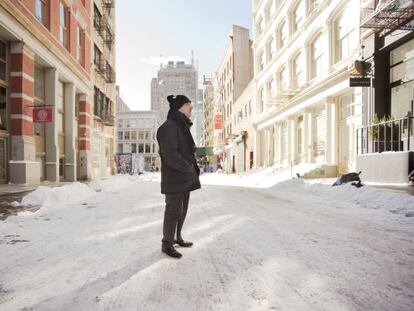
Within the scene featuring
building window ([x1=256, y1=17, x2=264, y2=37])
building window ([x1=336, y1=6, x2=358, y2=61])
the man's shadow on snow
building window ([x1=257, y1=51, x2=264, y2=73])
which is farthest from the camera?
building window ([x1=256, y1=17, x2=264, y2=37])

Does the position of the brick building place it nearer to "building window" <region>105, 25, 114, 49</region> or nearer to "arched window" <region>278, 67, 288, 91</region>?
"building window" <region>105, 25, 114, 49</region>

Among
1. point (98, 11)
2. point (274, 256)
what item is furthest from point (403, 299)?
point (98, 11)

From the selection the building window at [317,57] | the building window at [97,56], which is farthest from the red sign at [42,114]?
the building window at [317,57]

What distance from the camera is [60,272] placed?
10.7ft

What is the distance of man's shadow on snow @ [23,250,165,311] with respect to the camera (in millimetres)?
2488

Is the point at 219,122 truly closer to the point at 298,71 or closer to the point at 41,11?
the point at 298,71

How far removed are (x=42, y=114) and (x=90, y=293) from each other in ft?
43.6

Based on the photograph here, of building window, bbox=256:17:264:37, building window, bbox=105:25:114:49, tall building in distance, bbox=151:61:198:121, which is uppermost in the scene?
tall building in distance, bbox=151:61:198:121

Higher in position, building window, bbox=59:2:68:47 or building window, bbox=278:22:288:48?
building window, bbox=278:22:288:48

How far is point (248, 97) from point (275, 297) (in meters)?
32.9

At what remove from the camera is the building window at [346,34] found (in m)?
16.1

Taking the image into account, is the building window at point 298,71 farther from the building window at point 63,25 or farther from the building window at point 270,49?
the building window at point 63,25

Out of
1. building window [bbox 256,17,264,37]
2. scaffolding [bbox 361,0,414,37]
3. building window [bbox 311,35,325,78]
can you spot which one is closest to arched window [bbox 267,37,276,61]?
building window [bbox 256,17,264,37]

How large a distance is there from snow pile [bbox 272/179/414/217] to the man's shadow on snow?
5.61 metres
